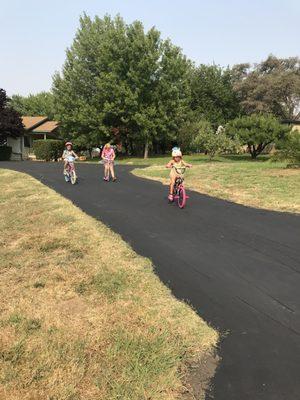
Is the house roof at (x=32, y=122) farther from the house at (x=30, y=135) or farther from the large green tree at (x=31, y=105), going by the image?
the large green tree at (x=31, y=105)

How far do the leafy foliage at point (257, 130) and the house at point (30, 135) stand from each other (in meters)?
23.9

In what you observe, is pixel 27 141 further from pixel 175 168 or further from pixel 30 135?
pixel 175 168

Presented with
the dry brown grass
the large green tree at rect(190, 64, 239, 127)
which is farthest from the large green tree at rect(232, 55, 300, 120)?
the dry brown grass

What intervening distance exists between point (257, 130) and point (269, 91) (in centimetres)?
2930

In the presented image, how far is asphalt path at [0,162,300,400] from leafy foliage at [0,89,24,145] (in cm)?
2951

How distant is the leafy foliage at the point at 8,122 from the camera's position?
39000mm

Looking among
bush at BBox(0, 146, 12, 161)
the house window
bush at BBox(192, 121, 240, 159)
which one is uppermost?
bush at BBox(192, 121, 240, 159)

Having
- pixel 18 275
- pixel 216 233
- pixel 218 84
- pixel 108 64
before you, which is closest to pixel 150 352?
pixel 18 275

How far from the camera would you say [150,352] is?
12.8 feet

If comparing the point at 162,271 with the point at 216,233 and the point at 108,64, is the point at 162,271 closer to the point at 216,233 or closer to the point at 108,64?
the point at 216,233

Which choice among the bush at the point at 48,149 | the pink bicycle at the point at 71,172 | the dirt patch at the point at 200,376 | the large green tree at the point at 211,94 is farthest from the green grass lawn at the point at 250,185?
the large green tree at the point at 211,94

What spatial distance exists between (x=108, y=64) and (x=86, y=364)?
37745 mm

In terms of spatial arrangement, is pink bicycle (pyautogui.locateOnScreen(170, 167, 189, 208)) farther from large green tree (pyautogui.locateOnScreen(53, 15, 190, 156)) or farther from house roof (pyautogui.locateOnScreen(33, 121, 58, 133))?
house roof (pyautogui.locateOnScreen(33, 121, 58, 133))

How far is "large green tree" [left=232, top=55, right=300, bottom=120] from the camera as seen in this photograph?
5616cm
